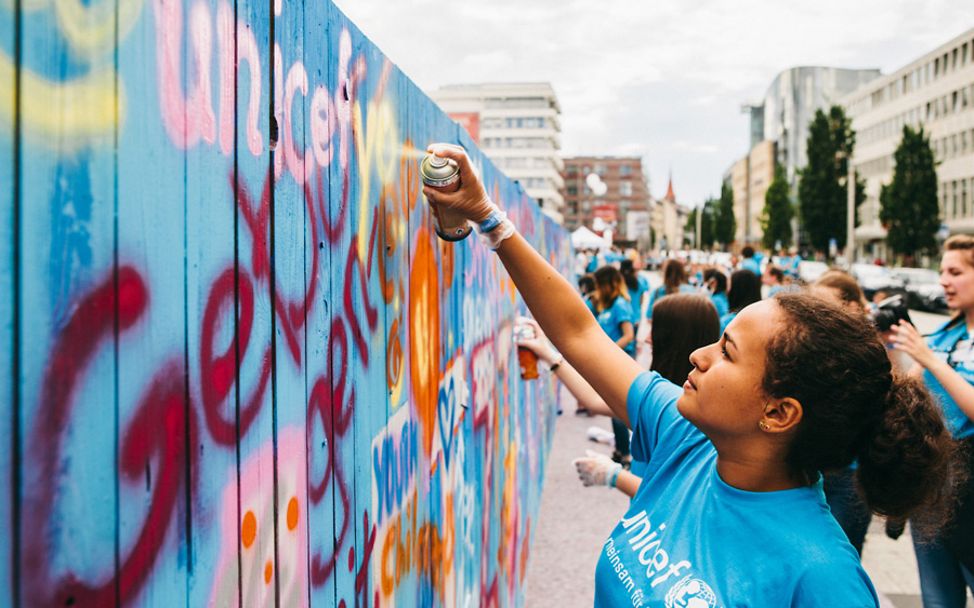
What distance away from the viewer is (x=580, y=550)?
600 cm

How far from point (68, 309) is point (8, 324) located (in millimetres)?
81

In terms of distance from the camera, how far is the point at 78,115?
0.88 metres

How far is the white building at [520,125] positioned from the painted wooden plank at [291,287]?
116 meters

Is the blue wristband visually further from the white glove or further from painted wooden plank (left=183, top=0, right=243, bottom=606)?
the white glove

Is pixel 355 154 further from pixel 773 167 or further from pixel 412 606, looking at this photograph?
pixel 773 167

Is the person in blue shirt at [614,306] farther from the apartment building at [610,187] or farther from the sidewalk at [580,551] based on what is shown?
the apartment building at [610,187]

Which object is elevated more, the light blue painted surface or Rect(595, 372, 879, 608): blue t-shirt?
the light blue painted surface

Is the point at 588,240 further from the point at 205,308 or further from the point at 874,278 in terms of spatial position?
the point at 205,308

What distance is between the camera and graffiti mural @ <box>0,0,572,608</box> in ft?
2.75

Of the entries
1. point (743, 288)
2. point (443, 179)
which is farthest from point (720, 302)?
point (443, 179)

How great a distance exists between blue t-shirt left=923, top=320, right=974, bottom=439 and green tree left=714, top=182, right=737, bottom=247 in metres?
131

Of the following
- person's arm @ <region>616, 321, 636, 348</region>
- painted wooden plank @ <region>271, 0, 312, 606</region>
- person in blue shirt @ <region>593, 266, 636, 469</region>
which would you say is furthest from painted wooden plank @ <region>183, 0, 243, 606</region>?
person in blue shirt @ <region>593, 266, 636, 469</region>

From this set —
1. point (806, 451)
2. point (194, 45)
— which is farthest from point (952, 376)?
Result: point (194, 45)

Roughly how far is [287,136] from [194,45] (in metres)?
0.35
